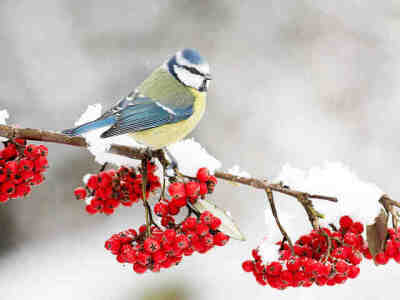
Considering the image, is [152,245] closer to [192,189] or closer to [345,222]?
[192,189]

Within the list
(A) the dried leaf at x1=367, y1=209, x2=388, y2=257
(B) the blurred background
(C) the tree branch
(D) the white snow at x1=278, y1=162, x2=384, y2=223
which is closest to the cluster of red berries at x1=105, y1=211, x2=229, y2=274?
(C) the tree branch

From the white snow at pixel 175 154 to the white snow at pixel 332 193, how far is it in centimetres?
18

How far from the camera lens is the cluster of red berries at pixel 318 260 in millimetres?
1013

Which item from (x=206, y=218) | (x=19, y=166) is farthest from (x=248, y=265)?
(x=19, y=166)

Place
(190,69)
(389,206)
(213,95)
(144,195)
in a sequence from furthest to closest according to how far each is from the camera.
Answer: (213,95) → (190,69) → (389,206) → (144,195)

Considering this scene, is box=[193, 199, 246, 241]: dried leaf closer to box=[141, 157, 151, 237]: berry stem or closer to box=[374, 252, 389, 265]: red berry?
box=[141, 157, 151, 237]: berry stem

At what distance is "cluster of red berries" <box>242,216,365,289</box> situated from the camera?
1.01 metres

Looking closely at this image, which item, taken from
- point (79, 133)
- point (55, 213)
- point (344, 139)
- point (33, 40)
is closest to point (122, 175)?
point (79, 133)

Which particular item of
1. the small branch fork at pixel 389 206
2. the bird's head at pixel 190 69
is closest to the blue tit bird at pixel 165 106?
the bird's head at pixel 190 69

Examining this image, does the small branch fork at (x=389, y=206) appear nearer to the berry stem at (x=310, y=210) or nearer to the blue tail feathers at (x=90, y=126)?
the berry stem at (x=310, y=210)

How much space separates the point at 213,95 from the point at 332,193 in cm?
194

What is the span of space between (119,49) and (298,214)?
1.68 meters

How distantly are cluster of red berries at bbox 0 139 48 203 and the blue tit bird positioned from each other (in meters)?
0.17

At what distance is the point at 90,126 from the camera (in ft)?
3.41
